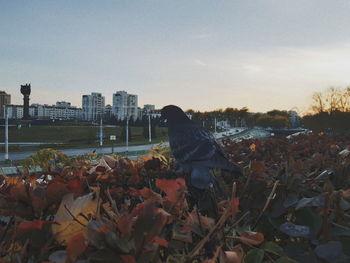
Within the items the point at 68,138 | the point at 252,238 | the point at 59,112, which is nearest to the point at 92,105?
the point at 59,112

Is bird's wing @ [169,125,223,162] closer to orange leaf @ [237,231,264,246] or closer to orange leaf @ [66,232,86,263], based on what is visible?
orange leaf @ [237,231,264,246]

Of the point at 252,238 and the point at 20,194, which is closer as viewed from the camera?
the point at 252,238

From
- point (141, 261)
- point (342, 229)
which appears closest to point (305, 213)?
point (342, 229)

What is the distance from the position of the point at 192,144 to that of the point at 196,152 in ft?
0.26

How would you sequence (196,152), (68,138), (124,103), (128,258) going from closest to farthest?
(128,258), (196,152), (68,138), (124,103)

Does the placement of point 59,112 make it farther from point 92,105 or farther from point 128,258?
point 128,258

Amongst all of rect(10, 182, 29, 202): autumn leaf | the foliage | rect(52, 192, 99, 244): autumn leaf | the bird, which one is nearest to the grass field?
the bird

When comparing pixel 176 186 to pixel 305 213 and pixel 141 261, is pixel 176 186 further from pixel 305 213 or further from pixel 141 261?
pixel 305 213

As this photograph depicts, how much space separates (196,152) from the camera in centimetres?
188

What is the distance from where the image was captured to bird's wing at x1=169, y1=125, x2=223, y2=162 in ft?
6.10

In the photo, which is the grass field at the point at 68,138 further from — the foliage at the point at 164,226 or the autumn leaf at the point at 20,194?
the autumn leaf at the point at 20,194

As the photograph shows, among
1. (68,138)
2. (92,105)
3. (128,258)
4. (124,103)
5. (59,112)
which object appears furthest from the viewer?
(59,112)

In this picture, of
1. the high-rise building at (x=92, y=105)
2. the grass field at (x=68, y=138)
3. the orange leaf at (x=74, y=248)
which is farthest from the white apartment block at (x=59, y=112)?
the orange leaf at (x=74, y=248)

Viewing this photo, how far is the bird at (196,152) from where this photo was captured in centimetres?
169
